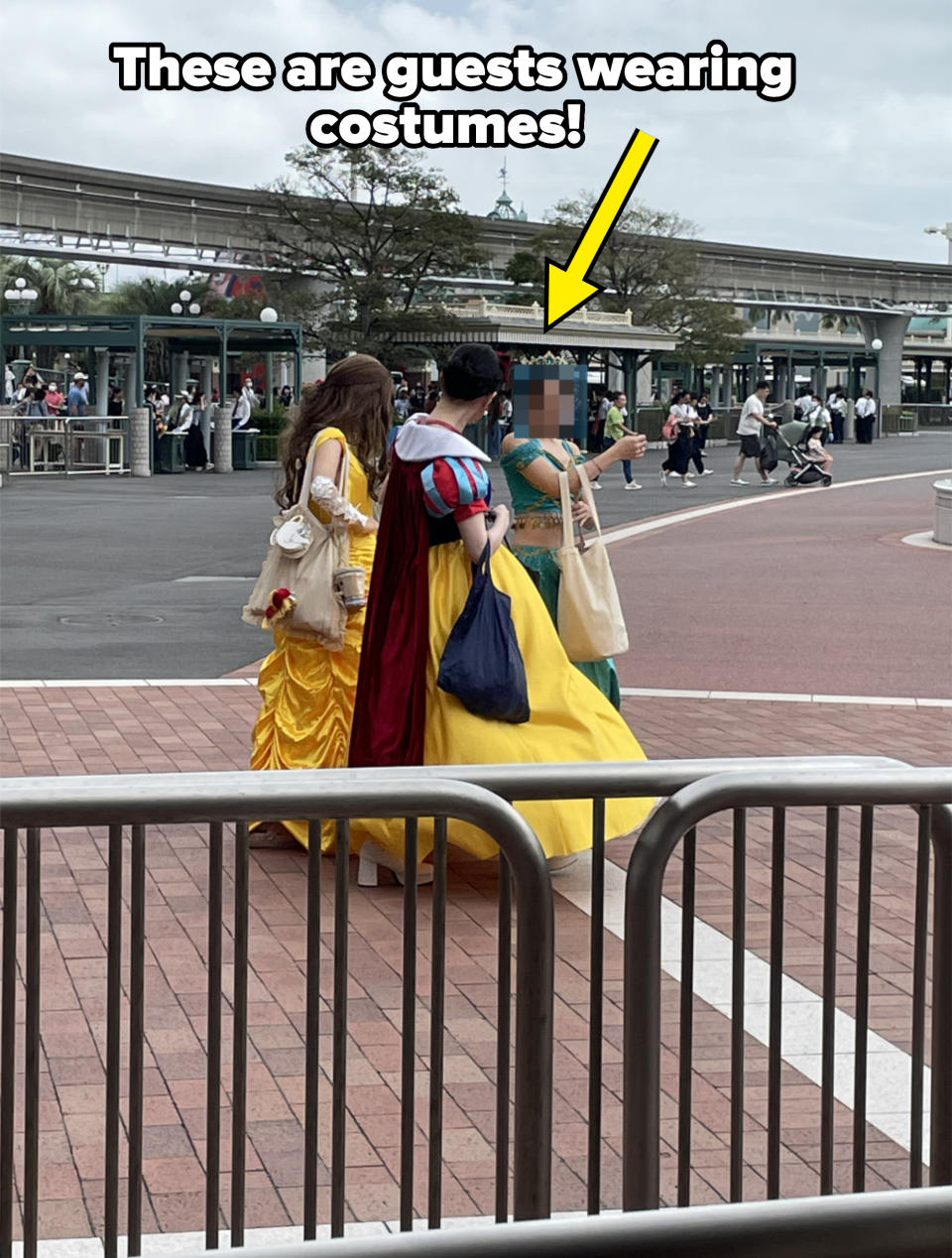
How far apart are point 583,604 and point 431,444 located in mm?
945

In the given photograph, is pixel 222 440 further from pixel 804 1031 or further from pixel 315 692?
pixel 804 1031

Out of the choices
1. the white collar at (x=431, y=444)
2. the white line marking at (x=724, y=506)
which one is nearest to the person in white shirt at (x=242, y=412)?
the white line marking at (x=724, y=506)

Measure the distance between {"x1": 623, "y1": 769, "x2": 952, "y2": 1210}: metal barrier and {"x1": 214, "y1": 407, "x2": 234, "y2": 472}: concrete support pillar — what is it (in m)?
34.7

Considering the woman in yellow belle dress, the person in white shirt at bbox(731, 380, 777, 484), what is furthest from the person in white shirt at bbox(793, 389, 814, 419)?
the woman in yellow belle dress

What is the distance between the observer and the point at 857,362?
69.1m

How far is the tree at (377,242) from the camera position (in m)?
50.2

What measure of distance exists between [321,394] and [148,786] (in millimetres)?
4083

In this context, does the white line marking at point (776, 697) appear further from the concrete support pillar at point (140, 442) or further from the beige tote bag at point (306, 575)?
the concrete support pillar at point (140, 442)

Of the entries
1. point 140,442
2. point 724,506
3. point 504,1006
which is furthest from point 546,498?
point 140,442

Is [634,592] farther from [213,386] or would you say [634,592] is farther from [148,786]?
[213,386]

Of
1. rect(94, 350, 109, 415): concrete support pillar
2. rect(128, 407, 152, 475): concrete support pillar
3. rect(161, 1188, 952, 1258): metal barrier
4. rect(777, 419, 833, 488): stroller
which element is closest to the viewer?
rect(161, 1188, 952, 1258): metal barrier

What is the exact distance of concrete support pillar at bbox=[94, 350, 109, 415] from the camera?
138ft

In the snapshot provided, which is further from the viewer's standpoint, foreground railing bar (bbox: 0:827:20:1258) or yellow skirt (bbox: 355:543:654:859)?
yellow skirt (bbox: 355:543:654:859)

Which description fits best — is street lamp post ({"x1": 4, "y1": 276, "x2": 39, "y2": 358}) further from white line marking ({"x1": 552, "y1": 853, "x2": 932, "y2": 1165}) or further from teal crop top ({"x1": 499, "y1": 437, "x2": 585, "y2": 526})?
white line marking ({"x1": 552, "y1": 853, "x2": 932, "y2": 1165})
